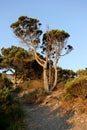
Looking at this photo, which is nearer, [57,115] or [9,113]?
[9,113]

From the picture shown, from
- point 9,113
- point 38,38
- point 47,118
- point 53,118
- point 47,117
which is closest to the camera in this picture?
point 9,113

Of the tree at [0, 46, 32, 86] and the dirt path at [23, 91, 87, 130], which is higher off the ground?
the tree at [0, 46, 32, 86]

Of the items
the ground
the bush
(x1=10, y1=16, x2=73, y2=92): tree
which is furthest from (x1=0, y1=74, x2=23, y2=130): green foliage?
(x1=10, y1=16, x2=73, y2=92): tree

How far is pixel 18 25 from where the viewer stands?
27.6 meters

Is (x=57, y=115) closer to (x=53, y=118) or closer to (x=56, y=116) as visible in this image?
(x=56, y=116)

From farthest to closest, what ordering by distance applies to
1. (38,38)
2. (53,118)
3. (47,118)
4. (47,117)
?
(38,38)
(47,117)
(47,118)
(53,118)

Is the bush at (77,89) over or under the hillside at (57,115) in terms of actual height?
over

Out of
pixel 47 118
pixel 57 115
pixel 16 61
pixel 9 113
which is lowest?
pixel 47 118

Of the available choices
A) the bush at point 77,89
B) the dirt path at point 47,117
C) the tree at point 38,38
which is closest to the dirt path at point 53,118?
the dirt path at point 47,117

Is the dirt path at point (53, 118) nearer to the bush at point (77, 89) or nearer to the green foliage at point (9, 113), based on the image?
the green foliage at point (9, 113)

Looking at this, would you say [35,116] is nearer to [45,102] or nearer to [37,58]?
[45,102]

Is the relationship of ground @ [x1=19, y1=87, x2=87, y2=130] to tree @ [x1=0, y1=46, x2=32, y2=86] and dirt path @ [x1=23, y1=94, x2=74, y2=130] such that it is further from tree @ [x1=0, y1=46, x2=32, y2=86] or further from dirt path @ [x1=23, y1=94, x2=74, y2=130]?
tree @ [x1=0, y1=46, x2=32, y2=86]

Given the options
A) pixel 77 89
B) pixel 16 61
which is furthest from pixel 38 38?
pixel 77 89

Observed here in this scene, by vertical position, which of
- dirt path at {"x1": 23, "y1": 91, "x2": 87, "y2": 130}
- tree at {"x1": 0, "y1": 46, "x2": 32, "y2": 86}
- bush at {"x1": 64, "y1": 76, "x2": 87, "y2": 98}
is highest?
tree at {"x1": 0, "y1": 46, "x2": 32, "y2": 86}
